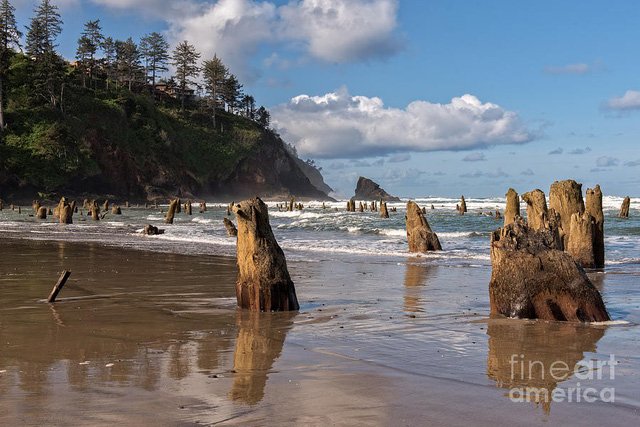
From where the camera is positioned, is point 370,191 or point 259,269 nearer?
point 259,269

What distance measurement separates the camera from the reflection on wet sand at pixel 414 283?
10.1 m

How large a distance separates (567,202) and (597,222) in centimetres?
114

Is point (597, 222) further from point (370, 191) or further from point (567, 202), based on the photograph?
point (370, 191)

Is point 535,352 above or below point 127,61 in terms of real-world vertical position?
below

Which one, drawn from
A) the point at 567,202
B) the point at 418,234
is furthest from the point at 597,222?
the point at 418,234

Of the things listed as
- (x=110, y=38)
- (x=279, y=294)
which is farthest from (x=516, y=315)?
(x=110, y=38)

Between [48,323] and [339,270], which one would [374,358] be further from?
[339,270]

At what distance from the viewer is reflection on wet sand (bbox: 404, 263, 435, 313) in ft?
33.0

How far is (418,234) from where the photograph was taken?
2216 centimetres

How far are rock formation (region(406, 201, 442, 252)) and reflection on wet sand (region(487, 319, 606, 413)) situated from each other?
13497 mm

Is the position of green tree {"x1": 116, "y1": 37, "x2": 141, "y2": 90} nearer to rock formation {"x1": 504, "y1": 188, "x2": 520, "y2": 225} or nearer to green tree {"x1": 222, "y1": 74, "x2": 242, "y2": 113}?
green tree {"x1": 222, "y1": 74, "x2": 242, "y2": 113}

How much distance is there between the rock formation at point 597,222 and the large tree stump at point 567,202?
0.71 metres

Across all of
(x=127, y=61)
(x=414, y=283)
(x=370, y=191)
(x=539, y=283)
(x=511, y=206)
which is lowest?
(x=414, y=283)

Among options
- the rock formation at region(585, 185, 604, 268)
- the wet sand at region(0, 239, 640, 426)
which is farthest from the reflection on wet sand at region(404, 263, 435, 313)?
the rock formation at region(585, 185, 604, 268)
